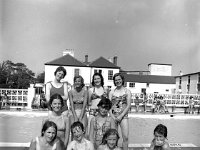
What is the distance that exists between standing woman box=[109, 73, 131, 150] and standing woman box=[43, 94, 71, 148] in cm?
99

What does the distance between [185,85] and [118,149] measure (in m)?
42.3

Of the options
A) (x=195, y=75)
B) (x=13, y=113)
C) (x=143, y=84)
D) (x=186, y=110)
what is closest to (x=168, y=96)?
(x=186, y=110)

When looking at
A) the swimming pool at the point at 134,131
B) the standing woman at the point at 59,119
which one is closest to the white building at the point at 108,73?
the swimming pool at the point at 134,131

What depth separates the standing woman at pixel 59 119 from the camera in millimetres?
4297

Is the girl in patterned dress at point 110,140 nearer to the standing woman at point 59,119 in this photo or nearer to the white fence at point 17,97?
the standing woman at point 59,119

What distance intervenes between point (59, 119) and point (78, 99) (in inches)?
30.8

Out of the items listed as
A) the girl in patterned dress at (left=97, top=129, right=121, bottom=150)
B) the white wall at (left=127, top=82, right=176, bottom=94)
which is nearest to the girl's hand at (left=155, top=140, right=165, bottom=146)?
the girl in patterned dress at (left=97, top=129, right=121, bottom=150)

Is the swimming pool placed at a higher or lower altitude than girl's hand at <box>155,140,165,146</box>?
lower

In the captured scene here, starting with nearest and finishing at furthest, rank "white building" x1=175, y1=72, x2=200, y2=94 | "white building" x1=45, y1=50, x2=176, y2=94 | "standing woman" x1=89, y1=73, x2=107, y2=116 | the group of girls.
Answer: the group of girls
"standing woman" x1=89, y1=73, x2=107, y2=116
"white building" x1=45, y1=50, x2=176, y2=94
"white building" x1=175, y1=72, x2=200, y2=94

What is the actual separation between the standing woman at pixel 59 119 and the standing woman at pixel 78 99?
2.02ft

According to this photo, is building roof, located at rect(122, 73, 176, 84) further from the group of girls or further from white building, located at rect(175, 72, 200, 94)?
the group of girls

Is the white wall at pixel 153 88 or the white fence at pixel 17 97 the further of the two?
the white wall at pixel 153 88

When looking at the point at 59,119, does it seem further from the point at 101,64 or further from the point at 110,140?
the point at 101,64

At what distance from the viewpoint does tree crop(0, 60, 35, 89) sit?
62219mm
